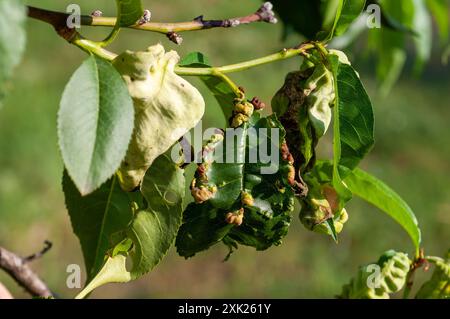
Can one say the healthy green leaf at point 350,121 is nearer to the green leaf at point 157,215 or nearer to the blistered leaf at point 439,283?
the green leaf at point 157,215

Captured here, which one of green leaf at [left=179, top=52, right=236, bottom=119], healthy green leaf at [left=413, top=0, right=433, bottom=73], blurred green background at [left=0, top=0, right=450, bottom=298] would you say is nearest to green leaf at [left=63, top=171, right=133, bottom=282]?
green leaf at [left=179, top=52, right=236, bottom=119]

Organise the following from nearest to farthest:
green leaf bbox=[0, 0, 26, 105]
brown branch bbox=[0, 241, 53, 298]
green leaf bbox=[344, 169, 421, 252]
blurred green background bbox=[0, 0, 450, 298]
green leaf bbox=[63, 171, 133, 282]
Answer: green leaf bbox=[0, 0, 26, 105] → green leaf bbox=[63, 171, 133, 282] → green leaf bbox=[344, 169, 421, 252] → brown branch bbox=[0, 241, 53, 298] → blurred green background bbox=[0, 0, 450, 298]

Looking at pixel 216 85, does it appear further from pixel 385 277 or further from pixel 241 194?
pixel 385 277

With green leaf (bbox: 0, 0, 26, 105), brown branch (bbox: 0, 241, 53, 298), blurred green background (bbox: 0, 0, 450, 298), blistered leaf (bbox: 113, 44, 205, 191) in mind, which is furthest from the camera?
blurred green background (bbox: 0, 0, 450, 298)

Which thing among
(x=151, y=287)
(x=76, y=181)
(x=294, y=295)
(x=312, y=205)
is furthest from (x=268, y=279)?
(x=76, y=181)

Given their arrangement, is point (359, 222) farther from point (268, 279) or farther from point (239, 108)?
point (239, 108)

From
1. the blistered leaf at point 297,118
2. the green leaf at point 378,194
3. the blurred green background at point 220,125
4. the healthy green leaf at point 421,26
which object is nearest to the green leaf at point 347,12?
the blistered leaf at point 297,118

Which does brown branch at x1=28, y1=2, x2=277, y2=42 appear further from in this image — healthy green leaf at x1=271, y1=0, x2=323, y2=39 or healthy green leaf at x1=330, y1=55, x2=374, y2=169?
healthy green leaf at x1=271, y1=0, x2=323, y2=39

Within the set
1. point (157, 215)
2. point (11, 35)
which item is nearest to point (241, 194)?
point (157, 215)
